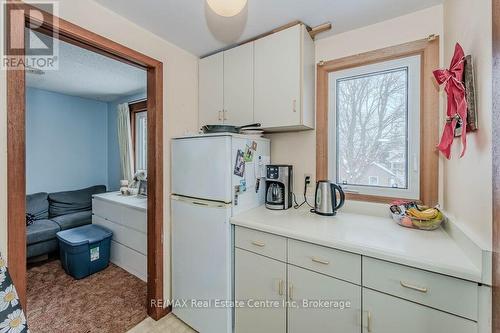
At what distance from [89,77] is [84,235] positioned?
192 cm

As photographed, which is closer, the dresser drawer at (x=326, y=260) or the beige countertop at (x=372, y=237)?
the beige countertop at (x=372, y=237)

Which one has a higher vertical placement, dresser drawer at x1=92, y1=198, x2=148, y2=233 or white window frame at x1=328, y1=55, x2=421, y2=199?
white window frame at x1=328, y1=55, x2=421, y2=199

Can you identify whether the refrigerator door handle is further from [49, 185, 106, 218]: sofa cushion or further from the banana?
[49, 185, 106, 218]: sofa cushion

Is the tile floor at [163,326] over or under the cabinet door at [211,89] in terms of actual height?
under

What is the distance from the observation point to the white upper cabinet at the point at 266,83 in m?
1.59

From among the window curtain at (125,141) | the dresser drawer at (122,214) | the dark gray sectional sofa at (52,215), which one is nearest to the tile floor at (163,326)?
the dresser drawer at (122,214)

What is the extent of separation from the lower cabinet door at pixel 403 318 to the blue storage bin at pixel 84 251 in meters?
2.63

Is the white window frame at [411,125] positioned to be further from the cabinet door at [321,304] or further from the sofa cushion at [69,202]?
the sofa cushion at [69,202]

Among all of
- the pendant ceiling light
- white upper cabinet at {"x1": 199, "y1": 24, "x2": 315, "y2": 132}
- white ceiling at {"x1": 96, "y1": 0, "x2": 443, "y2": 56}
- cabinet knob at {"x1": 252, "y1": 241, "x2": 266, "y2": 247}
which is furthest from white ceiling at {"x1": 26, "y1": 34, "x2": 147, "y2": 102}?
cabinet knob at {"x1": 252, "y1": 241, "x2": 266, "y2": 247}

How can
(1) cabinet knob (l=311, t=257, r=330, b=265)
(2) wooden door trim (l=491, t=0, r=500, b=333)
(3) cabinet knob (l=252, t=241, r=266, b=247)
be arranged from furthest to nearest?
(3) cabinet knob (l=252, t=241, r=266, b=247), (1) cabinet knob (l=311, t=257, r=330, b=265), (2) wooden door trim (l=491, t=0, r=500, b=333)

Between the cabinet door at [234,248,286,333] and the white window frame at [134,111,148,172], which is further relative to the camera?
the white window frame at [134,111,148,172]

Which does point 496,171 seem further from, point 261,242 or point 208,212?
point 208,212

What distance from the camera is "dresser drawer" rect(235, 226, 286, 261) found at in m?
1.33

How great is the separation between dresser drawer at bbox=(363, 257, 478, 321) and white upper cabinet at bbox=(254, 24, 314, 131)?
1.02 meters
